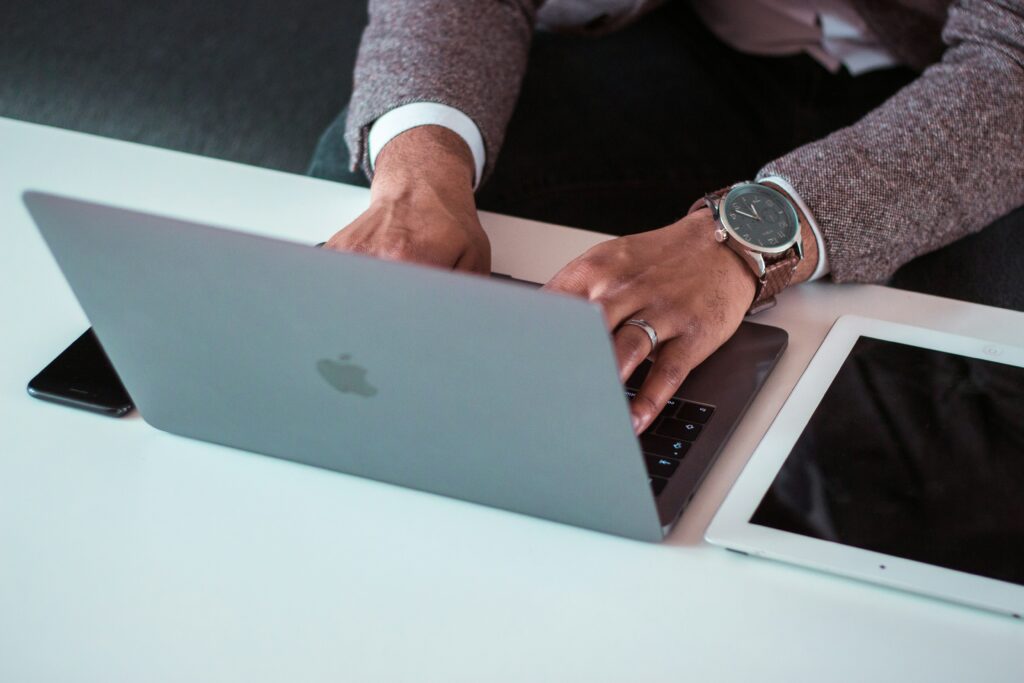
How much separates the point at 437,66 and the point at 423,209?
21 centimetres

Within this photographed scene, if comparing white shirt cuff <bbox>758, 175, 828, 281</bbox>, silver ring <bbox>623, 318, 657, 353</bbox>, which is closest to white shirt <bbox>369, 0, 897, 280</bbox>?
white shirt cuff <bbox>758, 175, 828, 281</bbox>

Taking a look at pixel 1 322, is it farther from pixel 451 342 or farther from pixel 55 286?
pixel 451 342

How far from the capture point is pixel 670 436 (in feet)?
2.30

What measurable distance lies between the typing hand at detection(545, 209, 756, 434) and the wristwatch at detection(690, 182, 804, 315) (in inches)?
0.4

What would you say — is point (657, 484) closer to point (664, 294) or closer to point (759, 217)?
point (664, 294)

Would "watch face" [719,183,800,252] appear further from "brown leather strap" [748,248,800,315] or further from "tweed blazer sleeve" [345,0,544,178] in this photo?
"tweed blazer sleeve" [345,0,544,178]

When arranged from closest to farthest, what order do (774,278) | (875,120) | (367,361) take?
1. (367,361)
2. (774,278)
3. (875,120)

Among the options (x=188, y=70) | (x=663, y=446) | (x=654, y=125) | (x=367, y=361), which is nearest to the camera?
(x=367, y=361)

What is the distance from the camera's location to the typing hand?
735 mm

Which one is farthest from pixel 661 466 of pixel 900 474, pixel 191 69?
pixel 191 69

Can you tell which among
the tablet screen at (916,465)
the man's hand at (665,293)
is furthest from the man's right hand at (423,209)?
the tablet screen at (916,465)

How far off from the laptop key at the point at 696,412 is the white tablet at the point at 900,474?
43 millimetres

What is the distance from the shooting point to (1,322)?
838 mm

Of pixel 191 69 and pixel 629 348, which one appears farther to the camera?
pixel 191 69
